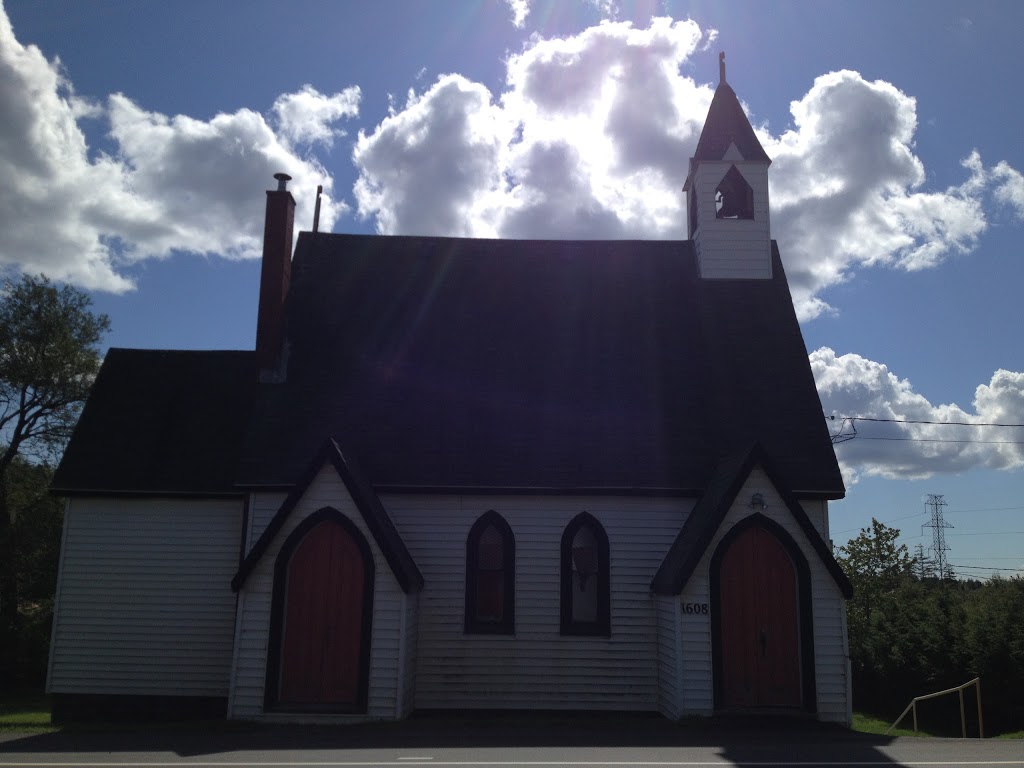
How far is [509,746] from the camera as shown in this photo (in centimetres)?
1229

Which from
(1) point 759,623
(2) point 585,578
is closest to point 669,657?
(1) point 759,623

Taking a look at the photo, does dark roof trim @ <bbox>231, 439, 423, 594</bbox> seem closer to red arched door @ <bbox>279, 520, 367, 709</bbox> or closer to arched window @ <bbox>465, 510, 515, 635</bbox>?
red arched door @ <bbox>279, 520, 367, 709</bbox>

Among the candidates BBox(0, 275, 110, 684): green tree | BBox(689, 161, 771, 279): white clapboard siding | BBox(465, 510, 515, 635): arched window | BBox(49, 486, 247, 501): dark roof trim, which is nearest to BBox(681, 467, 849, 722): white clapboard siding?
BBox(465, 510, 515, 635): arched window

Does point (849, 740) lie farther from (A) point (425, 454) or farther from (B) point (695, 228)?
(B) point (695, 228)

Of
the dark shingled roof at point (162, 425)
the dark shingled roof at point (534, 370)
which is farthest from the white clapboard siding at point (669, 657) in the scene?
the dark shingled roof at point (162, 425)

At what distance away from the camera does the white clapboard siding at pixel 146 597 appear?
1766 cm

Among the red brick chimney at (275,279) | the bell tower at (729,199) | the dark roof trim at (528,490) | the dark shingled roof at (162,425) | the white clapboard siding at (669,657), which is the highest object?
the bell tower at (729,199)

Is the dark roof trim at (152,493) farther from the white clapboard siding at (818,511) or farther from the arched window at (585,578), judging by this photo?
the white clapboard siding at (818,511)

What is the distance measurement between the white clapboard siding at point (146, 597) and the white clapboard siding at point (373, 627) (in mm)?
3076

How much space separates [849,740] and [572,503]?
21.2 ft

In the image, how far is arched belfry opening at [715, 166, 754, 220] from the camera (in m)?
21.7

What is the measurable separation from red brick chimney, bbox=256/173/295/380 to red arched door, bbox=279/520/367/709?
4990 mm

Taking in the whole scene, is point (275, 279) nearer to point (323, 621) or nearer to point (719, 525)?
point (323, 621)

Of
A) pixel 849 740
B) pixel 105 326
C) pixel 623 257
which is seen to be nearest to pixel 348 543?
pixel 849 740
